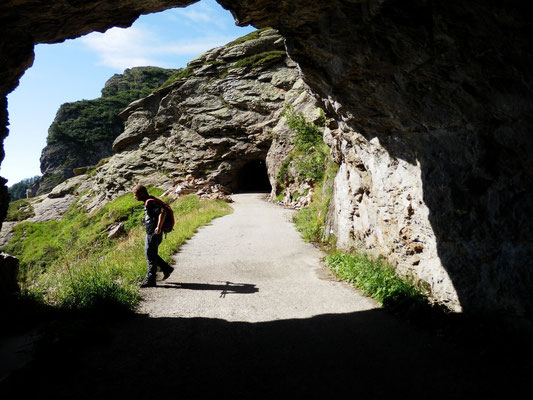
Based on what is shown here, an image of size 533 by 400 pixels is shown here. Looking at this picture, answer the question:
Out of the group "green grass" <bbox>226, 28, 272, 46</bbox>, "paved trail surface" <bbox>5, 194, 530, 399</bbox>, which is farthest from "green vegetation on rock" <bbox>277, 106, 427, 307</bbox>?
"green grass" <bbox>226, 28, 272, 46</bbox>

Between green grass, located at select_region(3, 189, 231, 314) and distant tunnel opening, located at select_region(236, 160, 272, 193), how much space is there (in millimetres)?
9739

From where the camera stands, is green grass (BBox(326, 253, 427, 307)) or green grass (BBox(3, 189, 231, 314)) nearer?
green grass (BBox(3, 189, 231, 314))

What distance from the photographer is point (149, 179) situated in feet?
109

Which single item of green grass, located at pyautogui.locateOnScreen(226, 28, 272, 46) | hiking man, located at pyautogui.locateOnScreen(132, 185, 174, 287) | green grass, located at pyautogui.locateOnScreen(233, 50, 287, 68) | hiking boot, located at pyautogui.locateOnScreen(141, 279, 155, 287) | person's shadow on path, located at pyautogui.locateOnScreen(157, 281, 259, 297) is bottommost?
person's shadow on path, located at pyautogui.locateOnScreen(157, 281, 259, 297)

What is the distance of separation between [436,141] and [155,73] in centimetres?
9642

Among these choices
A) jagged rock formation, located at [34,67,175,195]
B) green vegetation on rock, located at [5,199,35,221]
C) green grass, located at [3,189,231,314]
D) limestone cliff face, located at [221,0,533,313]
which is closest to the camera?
limestone cliff face, located at [221,0,533,313]

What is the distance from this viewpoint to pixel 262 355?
438 centimetres

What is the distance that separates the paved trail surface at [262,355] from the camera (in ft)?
11.7

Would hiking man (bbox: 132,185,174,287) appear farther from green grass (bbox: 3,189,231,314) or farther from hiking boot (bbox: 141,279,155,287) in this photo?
green grass (bbox: 3,189,231,314)

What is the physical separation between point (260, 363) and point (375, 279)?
3.80 m

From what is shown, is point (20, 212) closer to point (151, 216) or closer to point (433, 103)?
point (151, 216)

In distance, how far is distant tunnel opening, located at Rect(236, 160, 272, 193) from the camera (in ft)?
120

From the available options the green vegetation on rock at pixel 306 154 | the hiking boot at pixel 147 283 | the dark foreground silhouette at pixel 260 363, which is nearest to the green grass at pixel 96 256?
the hiking boot at pixel 147 283

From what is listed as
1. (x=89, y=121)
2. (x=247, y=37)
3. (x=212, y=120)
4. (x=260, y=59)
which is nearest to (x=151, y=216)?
(x=212, y=120)
